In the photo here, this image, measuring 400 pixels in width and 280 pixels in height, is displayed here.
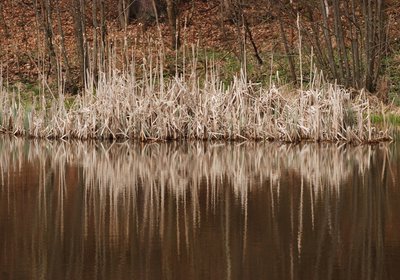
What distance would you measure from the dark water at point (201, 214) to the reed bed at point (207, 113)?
1.08 meters

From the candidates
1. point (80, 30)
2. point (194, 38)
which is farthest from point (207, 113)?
point (194, 38)

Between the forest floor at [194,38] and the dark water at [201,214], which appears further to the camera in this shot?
the forest floor at [194,38]

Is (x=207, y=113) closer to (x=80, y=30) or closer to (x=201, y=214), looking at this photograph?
(x=80, y=30)

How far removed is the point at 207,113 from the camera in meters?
15.3

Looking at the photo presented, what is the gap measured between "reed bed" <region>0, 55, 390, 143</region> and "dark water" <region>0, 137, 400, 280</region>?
1.08 metres

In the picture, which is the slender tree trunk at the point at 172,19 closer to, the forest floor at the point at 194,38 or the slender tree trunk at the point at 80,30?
the forest floor at the point at 194,38

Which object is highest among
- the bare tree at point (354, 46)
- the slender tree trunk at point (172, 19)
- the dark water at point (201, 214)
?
the slender tree trunk at point (172, 19)

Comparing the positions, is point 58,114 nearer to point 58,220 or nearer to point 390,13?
point 58,220

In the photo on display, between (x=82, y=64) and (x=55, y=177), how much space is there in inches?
422

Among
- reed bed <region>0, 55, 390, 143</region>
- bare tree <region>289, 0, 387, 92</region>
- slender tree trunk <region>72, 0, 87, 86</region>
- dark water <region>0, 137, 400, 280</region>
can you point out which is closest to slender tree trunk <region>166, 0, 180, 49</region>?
slender tree trunk <region>72, 0, 87, 86</region>

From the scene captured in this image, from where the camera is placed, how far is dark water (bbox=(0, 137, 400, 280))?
5.90 meters

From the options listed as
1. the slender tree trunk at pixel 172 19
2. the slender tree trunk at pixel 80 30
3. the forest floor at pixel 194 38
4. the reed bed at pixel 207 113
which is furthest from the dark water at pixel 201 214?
the slender tree trunk at pixel 172 19

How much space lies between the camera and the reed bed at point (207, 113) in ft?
48.1

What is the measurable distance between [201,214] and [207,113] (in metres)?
7.26
